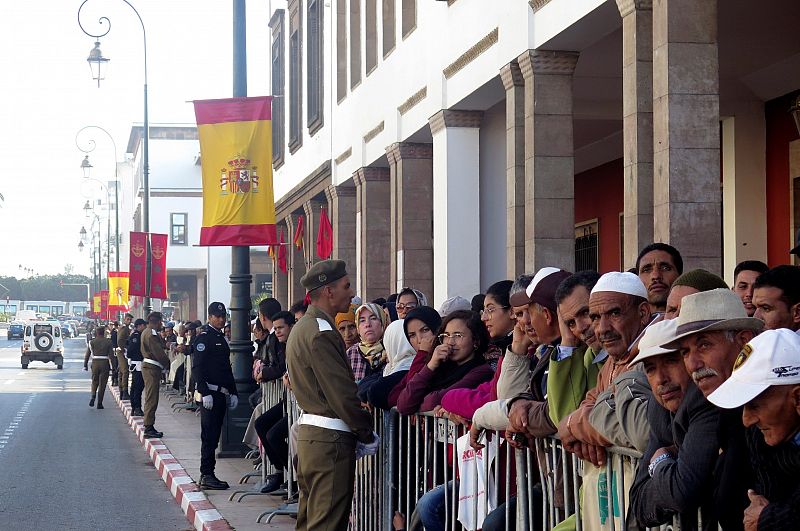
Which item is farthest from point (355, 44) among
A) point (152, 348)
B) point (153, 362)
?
point (153, 362)

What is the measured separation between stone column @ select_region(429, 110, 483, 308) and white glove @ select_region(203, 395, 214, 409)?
5814 millimetres

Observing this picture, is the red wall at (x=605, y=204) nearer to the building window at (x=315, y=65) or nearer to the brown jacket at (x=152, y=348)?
the building window at (x=315, y=65)

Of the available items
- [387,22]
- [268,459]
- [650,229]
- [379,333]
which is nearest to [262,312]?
[268,459]

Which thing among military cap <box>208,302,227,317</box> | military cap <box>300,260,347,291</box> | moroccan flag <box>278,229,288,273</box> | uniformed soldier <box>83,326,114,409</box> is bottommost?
uniformed soldier <box>83,326,114,409</box>

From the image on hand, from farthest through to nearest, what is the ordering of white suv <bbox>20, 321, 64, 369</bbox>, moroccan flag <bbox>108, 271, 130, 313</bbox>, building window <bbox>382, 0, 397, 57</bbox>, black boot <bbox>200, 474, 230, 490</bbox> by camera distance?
1. white suv <bbox>20, 321, 64, 369</bbox>
2. moroccan flag <bbox>108, 271, 130, 313</bbox>
3. building window <bbox>382, 0, 397, 57</bbox>
4. black boot <bbox>200, 474, 230, 490</bbox>

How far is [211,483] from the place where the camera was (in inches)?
495

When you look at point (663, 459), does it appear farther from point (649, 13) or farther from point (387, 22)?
point (387, 22)

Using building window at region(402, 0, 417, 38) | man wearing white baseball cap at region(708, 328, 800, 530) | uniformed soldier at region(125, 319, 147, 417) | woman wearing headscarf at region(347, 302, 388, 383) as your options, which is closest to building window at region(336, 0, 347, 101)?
building window at region(402, 0, 417, 38)

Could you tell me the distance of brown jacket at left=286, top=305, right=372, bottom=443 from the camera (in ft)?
24.8

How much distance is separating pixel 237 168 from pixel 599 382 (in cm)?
903

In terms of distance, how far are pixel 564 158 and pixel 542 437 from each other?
8.63 metres

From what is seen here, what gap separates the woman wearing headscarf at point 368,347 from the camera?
9.92 m

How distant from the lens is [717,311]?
438 cm

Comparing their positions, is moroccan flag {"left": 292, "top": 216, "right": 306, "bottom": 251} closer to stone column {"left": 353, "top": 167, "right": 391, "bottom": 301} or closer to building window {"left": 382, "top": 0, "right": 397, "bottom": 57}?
stone column {"left": 353, "top": 167, "right": 391, "bottom": 301}
